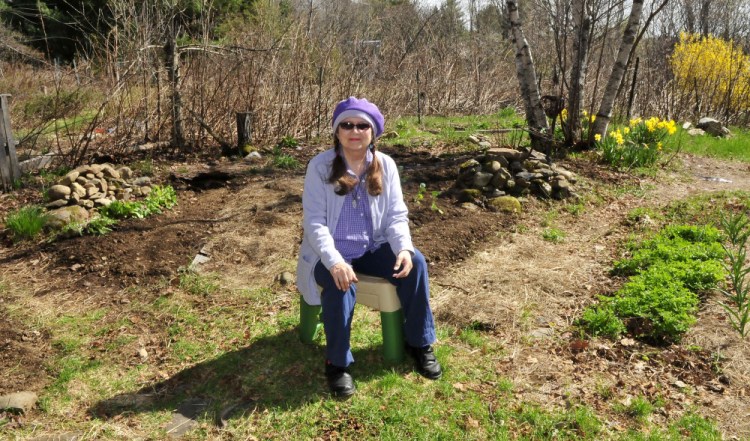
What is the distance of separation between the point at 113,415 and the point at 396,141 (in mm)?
6586

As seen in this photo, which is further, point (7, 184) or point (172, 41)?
point (172, 41)

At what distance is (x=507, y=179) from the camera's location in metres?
6.06

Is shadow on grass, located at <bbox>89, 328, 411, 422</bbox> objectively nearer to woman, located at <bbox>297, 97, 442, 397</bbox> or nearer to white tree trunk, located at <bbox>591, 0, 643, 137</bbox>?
woman, located at <bbox>297, 97, 442, 397</bbox>

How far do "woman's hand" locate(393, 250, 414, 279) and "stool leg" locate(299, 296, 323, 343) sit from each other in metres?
0.64

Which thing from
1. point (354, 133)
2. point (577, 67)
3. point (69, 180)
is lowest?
point (69, 180)

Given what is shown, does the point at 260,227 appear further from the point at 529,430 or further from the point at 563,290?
the point at 529,430

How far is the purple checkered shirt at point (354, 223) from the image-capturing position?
3.18 metres

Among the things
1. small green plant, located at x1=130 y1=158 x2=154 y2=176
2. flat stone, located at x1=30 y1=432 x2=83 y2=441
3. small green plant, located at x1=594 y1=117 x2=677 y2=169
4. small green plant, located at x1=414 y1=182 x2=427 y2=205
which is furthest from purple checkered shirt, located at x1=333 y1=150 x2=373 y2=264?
small green plant, located at x1=594 y1=117 x2=677 y2=169

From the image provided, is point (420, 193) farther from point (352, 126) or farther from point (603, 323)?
point (352, 126)

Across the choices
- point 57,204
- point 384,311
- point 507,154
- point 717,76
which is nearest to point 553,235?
point 507,154

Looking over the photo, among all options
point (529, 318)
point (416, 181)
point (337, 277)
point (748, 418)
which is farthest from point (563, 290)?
point (416, 181)

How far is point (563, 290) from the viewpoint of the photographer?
13.9ft

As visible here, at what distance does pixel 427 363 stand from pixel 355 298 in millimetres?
563

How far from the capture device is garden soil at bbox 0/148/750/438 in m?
3.17
